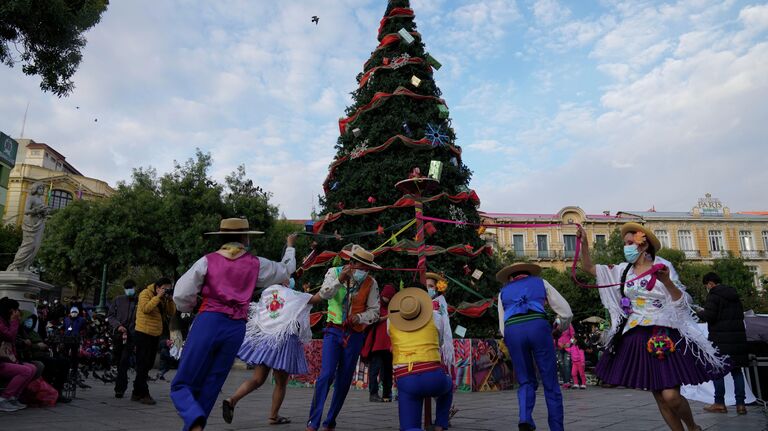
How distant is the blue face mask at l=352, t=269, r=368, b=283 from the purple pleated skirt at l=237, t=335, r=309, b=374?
1285 mm

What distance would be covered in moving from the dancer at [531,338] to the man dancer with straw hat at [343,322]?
1.38 metres

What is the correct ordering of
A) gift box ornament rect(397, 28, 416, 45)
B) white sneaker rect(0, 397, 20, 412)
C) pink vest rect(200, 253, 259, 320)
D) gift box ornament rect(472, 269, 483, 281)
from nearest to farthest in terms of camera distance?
pink vest rect(200, 253, 259, 320), white sneaker rect(0, 397, 20, 412), gift box ornament rect(472, 269, 483, 281), gift box ornament rect(397, 28, 416, 45)

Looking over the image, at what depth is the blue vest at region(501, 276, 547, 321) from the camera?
4.82 metres

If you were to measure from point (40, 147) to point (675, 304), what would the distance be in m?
65.2

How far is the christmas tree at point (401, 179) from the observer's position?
1135 cm

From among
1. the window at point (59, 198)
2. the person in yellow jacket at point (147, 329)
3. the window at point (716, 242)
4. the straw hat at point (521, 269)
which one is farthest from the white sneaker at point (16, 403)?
the window at point (716, 242)

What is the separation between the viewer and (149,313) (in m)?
7.58

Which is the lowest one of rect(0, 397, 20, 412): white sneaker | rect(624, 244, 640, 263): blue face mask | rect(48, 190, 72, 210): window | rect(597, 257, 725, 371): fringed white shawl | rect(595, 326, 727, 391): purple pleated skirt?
rect(0, 397, 20, 412): white sneaker

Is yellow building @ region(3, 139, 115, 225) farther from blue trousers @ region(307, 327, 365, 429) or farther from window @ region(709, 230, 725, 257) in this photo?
window @ region(709, 230, 725, 257)

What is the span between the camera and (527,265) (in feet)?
16.7

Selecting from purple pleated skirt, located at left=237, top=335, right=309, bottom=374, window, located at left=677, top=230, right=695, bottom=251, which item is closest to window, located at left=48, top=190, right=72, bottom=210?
purple pleated skirt, located at left=237, top=335, right=309, bottom=374

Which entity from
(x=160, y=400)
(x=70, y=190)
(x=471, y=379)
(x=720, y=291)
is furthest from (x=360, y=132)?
(x=70, y=190)

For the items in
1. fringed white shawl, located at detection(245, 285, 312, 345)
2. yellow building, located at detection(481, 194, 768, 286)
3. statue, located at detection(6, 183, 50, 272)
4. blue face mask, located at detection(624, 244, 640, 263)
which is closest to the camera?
blue face mask, located at detection(624, 244, 640, 263)

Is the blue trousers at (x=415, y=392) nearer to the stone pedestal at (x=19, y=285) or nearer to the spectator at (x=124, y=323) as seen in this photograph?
the spectator at (x=124, y=323)
